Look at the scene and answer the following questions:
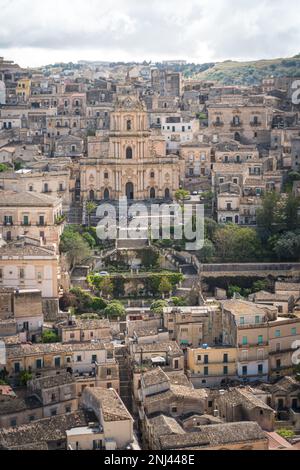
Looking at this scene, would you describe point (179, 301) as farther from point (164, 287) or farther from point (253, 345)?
point (253, 345)

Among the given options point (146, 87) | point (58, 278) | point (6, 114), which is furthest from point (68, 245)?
A: point (146, 87)

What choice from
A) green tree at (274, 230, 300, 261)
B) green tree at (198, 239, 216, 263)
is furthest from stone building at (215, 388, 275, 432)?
green tree at (274, 230, 300, 261)

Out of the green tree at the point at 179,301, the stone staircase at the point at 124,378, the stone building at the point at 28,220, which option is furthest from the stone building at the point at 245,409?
the stone building at the point at 28,220

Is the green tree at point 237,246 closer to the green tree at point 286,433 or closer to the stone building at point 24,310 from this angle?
the stone building at point 24,310

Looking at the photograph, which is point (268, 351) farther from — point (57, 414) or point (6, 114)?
point (6, 114)

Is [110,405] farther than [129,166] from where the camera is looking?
No

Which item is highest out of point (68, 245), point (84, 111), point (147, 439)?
point (84, 111)

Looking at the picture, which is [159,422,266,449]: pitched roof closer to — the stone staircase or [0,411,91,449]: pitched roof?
[0,411,91,449]: pitched roof

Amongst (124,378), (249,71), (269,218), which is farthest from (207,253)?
(249,71)

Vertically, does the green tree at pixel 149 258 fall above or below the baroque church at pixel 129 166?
below
